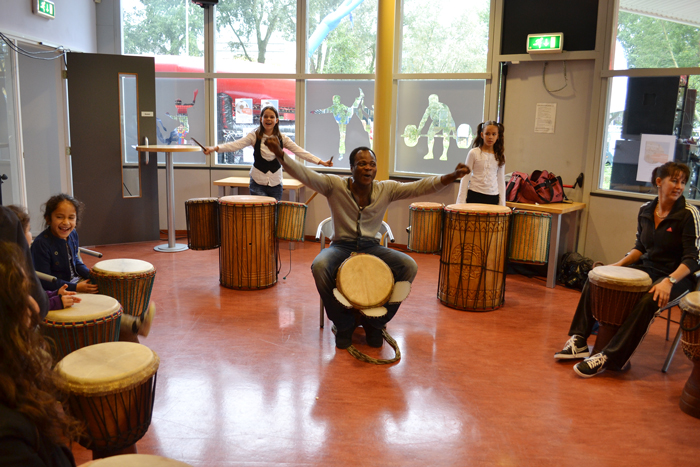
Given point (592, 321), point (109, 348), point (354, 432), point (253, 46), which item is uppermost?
point (253, 46)

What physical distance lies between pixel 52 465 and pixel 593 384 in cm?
295

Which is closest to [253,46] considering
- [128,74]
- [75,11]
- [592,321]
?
[128,74]

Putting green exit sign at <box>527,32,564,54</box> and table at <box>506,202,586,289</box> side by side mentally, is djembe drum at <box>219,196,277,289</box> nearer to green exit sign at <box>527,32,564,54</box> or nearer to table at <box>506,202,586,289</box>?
→ table at <box>506,202,586,289</box>

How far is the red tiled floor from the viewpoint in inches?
101

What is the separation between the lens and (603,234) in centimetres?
582

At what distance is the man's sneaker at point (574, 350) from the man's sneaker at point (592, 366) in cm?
19

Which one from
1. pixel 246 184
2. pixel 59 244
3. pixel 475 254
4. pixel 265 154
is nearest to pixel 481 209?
pixel 475 254

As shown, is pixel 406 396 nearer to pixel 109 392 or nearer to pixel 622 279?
pixel 622 279

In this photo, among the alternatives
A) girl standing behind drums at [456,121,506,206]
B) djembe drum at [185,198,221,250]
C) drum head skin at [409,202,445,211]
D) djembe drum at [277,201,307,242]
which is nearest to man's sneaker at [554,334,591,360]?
drum head skin at [409,202,445,211]

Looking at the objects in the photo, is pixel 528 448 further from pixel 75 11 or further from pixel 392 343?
pixel 75 11

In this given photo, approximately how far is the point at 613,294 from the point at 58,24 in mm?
6227

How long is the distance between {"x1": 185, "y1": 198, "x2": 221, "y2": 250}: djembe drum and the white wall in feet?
8.48

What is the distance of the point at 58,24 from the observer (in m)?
6.31

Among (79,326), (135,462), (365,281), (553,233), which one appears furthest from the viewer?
(553,233)
